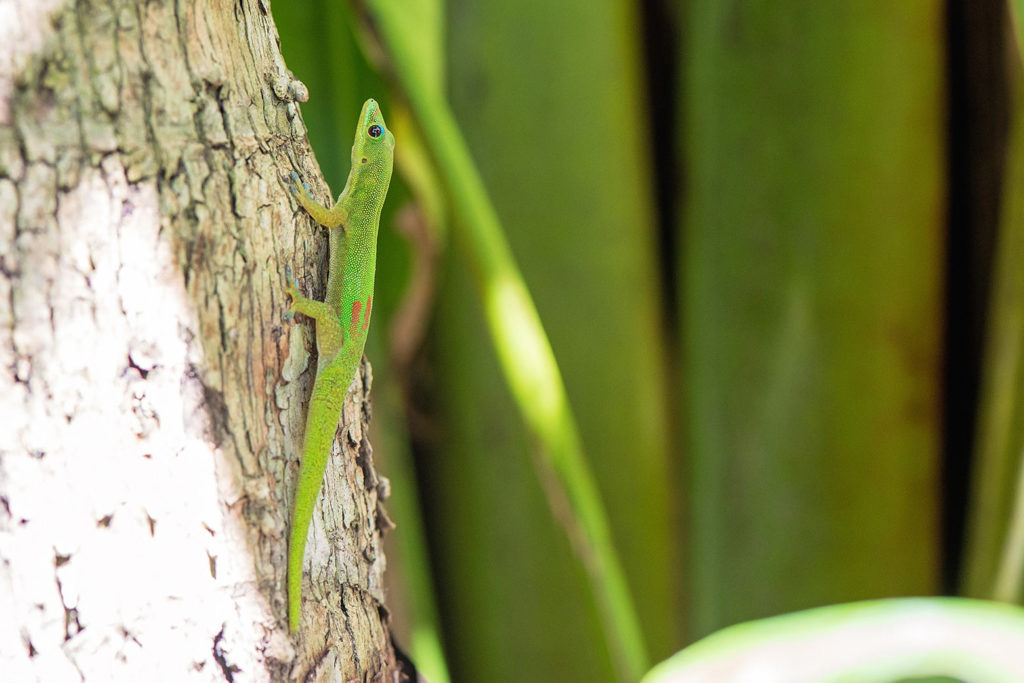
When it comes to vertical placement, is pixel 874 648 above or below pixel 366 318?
below

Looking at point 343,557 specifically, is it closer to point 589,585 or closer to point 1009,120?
point 589,585

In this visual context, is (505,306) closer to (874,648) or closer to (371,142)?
(371,142)

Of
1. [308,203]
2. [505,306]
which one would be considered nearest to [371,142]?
[505,306]

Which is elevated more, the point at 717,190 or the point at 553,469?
the point at 717,190

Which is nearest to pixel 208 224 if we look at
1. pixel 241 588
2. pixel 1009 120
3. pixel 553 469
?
pixel 241 588

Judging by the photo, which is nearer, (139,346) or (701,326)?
→ (139,346)
